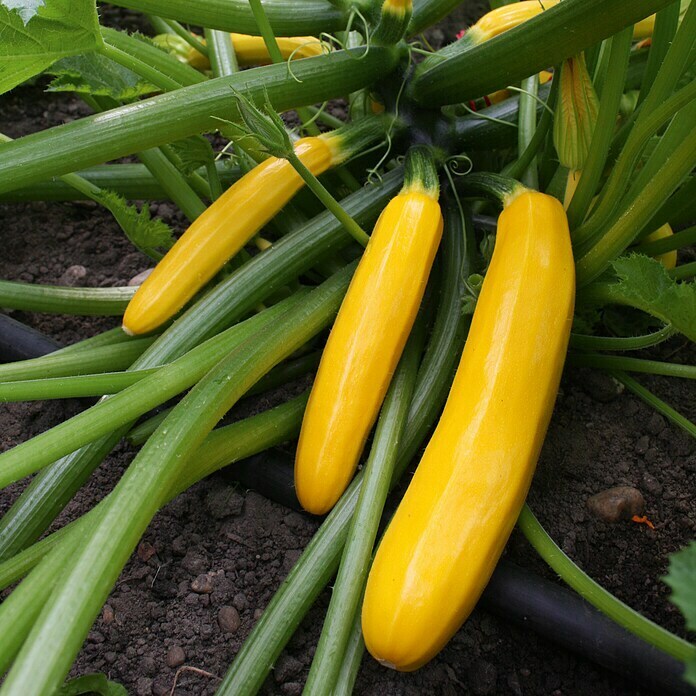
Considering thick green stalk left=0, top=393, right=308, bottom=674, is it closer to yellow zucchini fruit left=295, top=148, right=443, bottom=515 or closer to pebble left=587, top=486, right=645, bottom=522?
yellow zucchini fruit left=295, top=148, right=443, bottom=515

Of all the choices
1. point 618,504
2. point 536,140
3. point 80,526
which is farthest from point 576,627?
point 536,140

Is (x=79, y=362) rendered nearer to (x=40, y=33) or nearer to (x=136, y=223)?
(x=136, y=223)

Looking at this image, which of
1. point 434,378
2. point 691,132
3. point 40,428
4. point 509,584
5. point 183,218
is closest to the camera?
point 691,132

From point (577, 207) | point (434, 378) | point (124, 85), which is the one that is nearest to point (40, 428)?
point (124, 85)

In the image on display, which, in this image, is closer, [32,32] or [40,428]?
[32,32]

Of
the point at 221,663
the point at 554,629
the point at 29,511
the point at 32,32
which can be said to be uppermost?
the point at 32,32

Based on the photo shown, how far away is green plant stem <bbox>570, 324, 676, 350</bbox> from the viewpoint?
1194 millimetres

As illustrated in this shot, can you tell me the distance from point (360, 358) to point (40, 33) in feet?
2.10

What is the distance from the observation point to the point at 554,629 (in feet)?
3.82

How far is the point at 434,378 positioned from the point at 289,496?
1.01 feet

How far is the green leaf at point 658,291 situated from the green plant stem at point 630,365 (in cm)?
26

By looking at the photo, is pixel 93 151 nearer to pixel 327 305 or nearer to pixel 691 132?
pixel 327 305

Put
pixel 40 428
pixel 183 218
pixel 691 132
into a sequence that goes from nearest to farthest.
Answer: pixel 691 132 → pixel 40 428 → pixel 183 218

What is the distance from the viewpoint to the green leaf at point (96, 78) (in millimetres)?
1331
